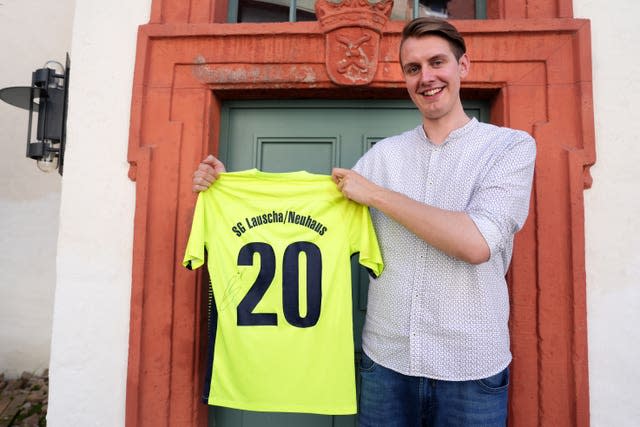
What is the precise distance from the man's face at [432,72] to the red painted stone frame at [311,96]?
2.51ft

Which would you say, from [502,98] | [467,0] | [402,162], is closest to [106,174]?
[402,162]

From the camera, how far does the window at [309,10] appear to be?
263 cm

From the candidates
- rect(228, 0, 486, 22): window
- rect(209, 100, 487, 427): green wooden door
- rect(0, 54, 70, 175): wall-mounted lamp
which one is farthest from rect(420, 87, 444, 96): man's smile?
rect(0, 54, 70, 175): wall-mounted lamp

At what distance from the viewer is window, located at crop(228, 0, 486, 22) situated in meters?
2.63

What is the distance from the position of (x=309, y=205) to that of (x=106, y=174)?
1394 mm

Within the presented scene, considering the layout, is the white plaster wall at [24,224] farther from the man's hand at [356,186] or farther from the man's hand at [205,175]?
the man's hand at [356,186]

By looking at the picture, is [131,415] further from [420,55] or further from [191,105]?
[420,55]

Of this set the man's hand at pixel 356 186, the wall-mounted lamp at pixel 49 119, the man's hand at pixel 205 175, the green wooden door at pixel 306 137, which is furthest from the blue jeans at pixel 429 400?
the wall-mounted lamp at pixel 49 119

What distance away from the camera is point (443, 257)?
1521mm

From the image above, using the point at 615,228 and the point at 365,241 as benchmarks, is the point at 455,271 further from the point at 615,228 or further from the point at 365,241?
the point at 615,228

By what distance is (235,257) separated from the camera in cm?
192

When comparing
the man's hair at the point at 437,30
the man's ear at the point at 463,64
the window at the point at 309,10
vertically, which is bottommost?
the man's ear at the point at 463,64

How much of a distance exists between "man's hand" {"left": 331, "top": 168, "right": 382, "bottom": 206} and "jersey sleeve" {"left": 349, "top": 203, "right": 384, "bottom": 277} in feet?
0.64

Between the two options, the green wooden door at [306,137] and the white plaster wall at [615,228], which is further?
the green wooden door at [306,137]
